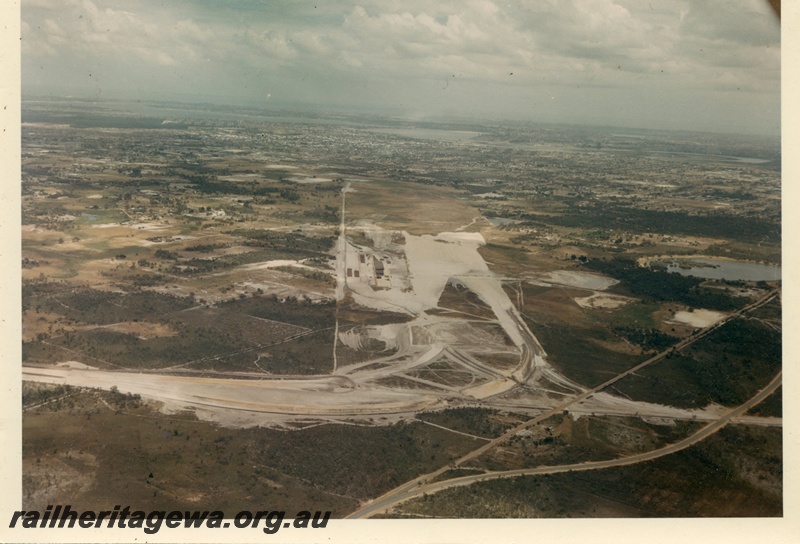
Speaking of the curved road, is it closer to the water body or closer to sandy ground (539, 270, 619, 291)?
sandy ground (539, 270, 619, 291)

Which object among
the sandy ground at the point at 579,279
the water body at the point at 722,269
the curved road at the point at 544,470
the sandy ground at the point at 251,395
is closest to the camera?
the curved road at the point at 544,470

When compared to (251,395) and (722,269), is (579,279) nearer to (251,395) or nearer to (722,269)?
(722,269)

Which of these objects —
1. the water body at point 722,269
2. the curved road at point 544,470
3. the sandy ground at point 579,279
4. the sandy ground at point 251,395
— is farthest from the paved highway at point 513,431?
the sandy ground at point 579,279

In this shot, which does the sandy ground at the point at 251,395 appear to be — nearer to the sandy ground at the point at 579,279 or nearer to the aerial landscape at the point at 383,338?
the aerial landscape at the point at 383,338

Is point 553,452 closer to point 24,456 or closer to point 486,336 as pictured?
point 486,336

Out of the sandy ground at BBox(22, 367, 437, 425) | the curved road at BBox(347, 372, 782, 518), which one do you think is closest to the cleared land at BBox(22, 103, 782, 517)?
the sandy ground at BBox(22, 367, 437, 425)
